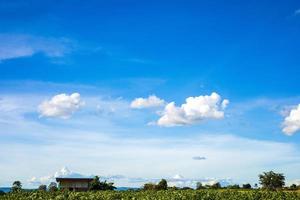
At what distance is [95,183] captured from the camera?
9669 centimetres

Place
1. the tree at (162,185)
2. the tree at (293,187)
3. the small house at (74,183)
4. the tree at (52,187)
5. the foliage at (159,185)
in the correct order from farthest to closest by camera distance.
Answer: the small house at (74,183), the tree at (293,187), the tree at (162,185), the foliage at (159,185), the tree at (52,187)

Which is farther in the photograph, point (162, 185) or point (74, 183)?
point (74, 183)

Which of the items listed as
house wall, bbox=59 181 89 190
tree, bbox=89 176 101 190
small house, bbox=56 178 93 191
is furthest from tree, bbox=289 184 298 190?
house wall, bbox=59 181 89 190

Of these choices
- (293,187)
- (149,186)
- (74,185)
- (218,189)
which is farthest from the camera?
(74,185)

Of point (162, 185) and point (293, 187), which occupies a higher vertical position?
point (162, 185)

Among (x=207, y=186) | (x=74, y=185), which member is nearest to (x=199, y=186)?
(x=207, y=186)

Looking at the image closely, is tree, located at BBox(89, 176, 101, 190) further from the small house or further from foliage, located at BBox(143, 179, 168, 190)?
foliage, located at BBox(143, 179, 168, 190)

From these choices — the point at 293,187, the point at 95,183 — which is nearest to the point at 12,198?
the point at 95,183

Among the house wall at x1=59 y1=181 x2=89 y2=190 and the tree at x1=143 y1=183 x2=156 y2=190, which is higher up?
the house wall at x1=59 y1=181 x2=89 y2=190

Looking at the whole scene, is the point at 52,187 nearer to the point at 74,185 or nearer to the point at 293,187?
the point at 74,185

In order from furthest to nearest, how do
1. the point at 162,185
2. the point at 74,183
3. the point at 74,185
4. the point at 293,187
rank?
1. the point at 74,183
2. the point at 74,185
3. the point at 293,187
4. the point at 162,185

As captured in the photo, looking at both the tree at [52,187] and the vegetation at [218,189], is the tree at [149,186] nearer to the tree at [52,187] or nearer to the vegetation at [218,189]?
the vegetation at [218,189]

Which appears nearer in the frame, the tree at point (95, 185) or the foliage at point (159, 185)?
the tree at point (95, 185)

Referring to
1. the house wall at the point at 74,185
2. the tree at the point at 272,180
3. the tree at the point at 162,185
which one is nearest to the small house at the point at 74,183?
the house wall at the point at 74,185
